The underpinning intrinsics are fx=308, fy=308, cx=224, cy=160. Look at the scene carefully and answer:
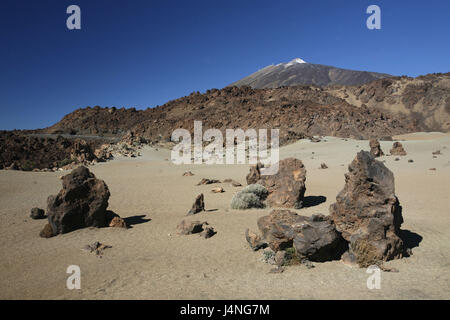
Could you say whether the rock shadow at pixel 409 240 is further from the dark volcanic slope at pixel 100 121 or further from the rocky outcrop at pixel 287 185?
the dark volcanic slope at pixel 100 121

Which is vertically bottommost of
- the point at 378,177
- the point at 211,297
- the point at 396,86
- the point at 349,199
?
the point at 211,297

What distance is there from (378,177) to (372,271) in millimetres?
1719

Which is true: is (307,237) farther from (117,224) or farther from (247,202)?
(117,224)

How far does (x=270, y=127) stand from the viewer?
39.3m

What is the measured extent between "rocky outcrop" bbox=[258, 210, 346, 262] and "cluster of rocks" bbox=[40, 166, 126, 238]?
4.10m

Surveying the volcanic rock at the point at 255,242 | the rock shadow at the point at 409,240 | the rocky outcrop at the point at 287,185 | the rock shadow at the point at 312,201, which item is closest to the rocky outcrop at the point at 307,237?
the volcanic rock at the point at 255,242

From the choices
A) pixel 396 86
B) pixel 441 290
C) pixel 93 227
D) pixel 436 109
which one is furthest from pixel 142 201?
pixel 396 86

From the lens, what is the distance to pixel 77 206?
290 inches

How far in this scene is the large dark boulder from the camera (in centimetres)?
714

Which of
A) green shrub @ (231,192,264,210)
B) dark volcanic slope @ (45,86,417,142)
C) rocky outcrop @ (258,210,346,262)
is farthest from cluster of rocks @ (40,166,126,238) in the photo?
dark volcanic slope @ (45,86,417,142)

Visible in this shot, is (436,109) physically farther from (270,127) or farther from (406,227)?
(406,227)

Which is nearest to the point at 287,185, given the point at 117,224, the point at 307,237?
the point at 307,237
